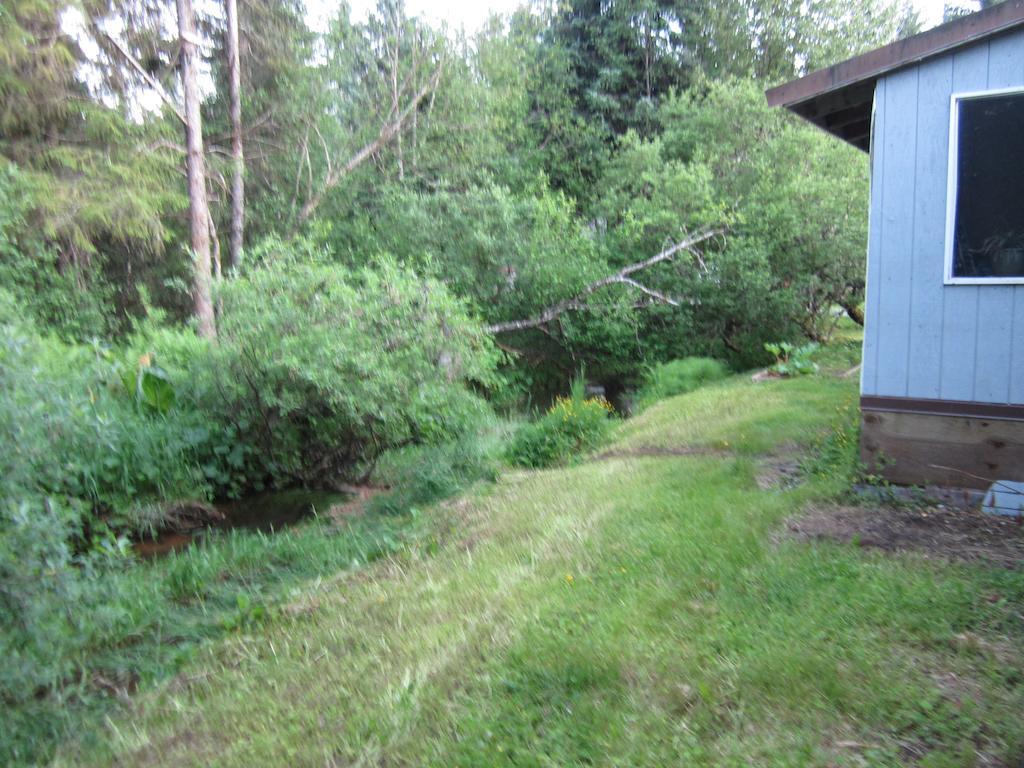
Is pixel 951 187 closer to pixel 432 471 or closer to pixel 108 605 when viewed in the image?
pixel 432 471

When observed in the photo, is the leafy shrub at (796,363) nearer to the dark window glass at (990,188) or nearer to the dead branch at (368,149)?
the dark window glass at (990,188)

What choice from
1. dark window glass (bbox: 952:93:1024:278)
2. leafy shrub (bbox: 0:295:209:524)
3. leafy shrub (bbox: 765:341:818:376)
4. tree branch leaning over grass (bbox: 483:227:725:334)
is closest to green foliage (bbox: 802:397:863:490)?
dark window glass (bbox: 952:93:1024:278)

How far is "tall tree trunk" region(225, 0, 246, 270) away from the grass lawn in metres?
13.8

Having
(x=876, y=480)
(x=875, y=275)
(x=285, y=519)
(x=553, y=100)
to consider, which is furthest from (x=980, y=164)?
(x=553, y=100)

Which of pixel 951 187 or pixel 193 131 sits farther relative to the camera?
pixel 193 131

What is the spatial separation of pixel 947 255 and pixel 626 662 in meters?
4.00

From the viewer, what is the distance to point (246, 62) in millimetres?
19266

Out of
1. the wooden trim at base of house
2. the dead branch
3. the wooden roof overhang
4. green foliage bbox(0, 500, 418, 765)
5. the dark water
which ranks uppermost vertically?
the dead branch

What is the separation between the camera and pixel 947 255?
6.06 meters

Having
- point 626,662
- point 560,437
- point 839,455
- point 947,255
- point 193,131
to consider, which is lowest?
point 560,437

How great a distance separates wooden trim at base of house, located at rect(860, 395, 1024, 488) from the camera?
589 centimetres

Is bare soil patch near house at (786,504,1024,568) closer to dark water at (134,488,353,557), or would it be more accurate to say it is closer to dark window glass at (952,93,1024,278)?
dark window glass at (952,93,1024,278)

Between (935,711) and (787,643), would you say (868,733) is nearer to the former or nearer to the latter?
(935,711)

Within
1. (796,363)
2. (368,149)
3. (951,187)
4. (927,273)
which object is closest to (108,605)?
(927,273)
